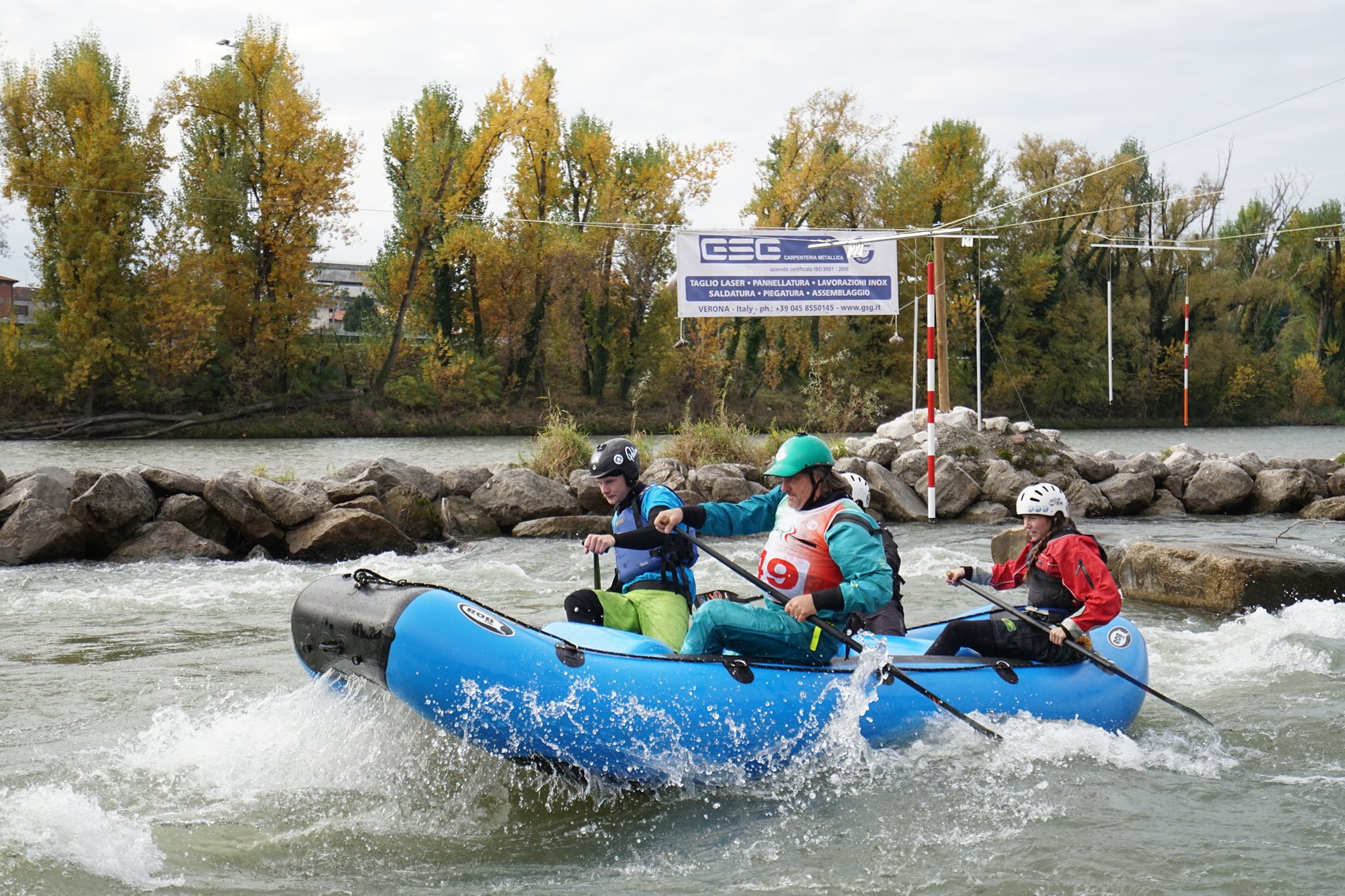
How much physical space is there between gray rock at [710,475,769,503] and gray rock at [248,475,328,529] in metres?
4.33

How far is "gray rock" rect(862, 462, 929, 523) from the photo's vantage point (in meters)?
14.0

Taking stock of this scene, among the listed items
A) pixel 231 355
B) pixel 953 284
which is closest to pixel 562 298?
pixel 231 355

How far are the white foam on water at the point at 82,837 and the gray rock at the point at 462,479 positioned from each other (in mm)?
8893

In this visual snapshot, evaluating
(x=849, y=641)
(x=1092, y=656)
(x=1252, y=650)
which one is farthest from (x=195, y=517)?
(x=1252, y=650)

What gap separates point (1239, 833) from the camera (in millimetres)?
4527

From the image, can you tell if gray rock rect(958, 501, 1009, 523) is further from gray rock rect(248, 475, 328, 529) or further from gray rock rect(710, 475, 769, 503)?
gray rock rect(248, 475, 328, 529)

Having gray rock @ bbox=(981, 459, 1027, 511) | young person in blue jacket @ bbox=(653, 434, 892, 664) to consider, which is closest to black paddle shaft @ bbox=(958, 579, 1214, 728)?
young person in blue jacket @ bbox=(653, 434, 892, 664)

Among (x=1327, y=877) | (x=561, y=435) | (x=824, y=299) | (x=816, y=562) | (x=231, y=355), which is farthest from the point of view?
(x=231, y=355)

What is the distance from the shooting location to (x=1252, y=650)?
25.0ft

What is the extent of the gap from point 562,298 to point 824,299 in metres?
17.7

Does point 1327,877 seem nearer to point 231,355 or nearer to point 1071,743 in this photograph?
point 1071,743

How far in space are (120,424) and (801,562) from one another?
26709 millimetres

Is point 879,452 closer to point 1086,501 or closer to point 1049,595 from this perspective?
point 1086,501

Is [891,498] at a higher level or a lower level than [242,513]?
lower
